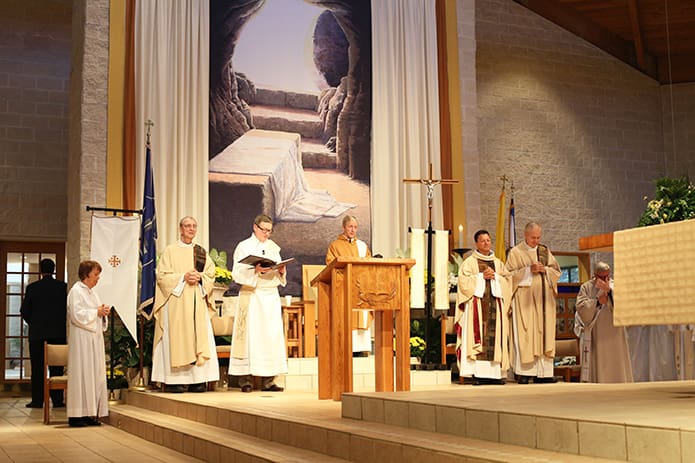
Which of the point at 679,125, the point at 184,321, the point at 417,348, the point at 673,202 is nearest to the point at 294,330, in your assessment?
the point at 417,348

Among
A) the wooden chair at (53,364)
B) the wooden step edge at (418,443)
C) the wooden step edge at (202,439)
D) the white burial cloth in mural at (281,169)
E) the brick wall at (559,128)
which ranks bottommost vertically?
the wooden step edge at (202,439)

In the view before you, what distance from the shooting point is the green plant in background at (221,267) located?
31.8 feet

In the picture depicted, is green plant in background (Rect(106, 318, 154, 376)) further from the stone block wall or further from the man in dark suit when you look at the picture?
the stone block wall

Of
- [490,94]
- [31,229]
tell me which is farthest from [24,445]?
[490,94]

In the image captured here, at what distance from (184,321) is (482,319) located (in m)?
2.64

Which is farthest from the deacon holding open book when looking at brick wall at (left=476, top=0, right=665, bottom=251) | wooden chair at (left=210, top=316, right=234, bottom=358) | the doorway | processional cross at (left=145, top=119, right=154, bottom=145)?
brick wall at (left=476, top=0, right=665, bottom=251)

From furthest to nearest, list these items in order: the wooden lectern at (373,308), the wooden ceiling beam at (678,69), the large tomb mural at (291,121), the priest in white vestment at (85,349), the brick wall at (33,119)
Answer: the wooden ceiling beam at (678,69) < the brick wall at (33,119) < the large tomb mural at (291,121) < the priest in white vestment at (85,349) < the wooden lectern at (373,308)

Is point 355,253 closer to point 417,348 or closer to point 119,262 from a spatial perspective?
point 417,348

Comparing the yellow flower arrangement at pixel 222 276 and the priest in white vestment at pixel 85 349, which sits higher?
the yellow flower arrangement at pixel 222 276

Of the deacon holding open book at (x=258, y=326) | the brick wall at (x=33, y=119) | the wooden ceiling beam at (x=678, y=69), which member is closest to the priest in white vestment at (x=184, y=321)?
the deacon holding open book at (x=258, y=326)

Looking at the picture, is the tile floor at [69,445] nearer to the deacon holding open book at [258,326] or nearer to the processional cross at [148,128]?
the deacon holding open book at [258,326]

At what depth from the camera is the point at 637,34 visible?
46.6 feet

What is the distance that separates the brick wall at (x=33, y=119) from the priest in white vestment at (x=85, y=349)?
18.3 ft

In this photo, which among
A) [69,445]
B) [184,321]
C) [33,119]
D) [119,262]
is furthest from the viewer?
[33,119]
